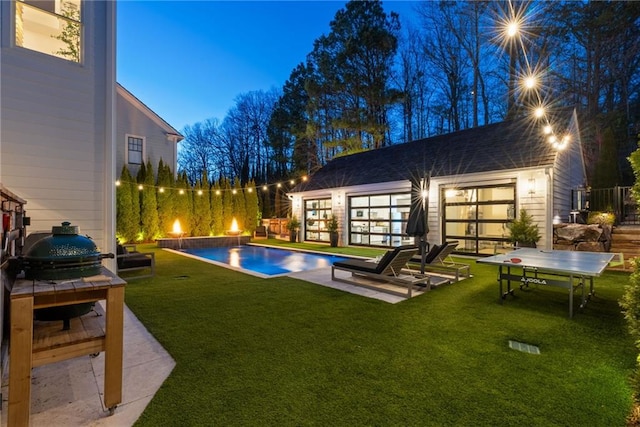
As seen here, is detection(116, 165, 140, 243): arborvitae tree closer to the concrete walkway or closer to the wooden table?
the concrete walkway

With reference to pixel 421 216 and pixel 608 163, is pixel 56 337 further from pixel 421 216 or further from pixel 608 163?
pixel 608 163

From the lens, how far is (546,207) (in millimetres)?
8312

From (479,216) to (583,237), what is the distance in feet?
8.52

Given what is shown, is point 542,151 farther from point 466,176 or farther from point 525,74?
point 525,74

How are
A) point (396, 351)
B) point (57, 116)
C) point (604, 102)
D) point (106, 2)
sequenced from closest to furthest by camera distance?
point (396, 351) < point (57, 116) < point (106, 2) < point (604, 102)

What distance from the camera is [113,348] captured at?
209 centimetres

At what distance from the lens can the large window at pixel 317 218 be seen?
14641 mm

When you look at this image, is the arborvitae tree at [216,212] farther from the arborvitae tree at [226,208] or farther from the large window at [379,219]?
the large window at [379,219]

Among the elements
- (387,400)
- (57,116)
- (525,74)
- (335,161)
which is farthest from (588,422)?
(525,74)

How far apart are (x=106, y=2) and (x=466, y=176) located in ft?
32.5

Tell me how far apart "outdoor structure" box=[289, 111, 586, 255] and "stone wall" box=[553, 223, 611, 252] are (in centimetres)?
31

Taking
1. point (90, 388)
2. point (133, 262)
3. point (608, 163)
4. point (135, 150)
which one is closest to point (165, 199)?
point (135, 150)

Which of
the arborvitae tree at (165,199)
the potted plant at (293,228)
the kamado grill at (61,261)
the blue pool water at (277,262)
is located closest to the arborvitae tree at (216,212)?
the arborvitae tree at (165,199)

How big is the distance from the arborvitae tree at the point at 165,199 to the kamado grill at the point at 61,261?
1341cm
